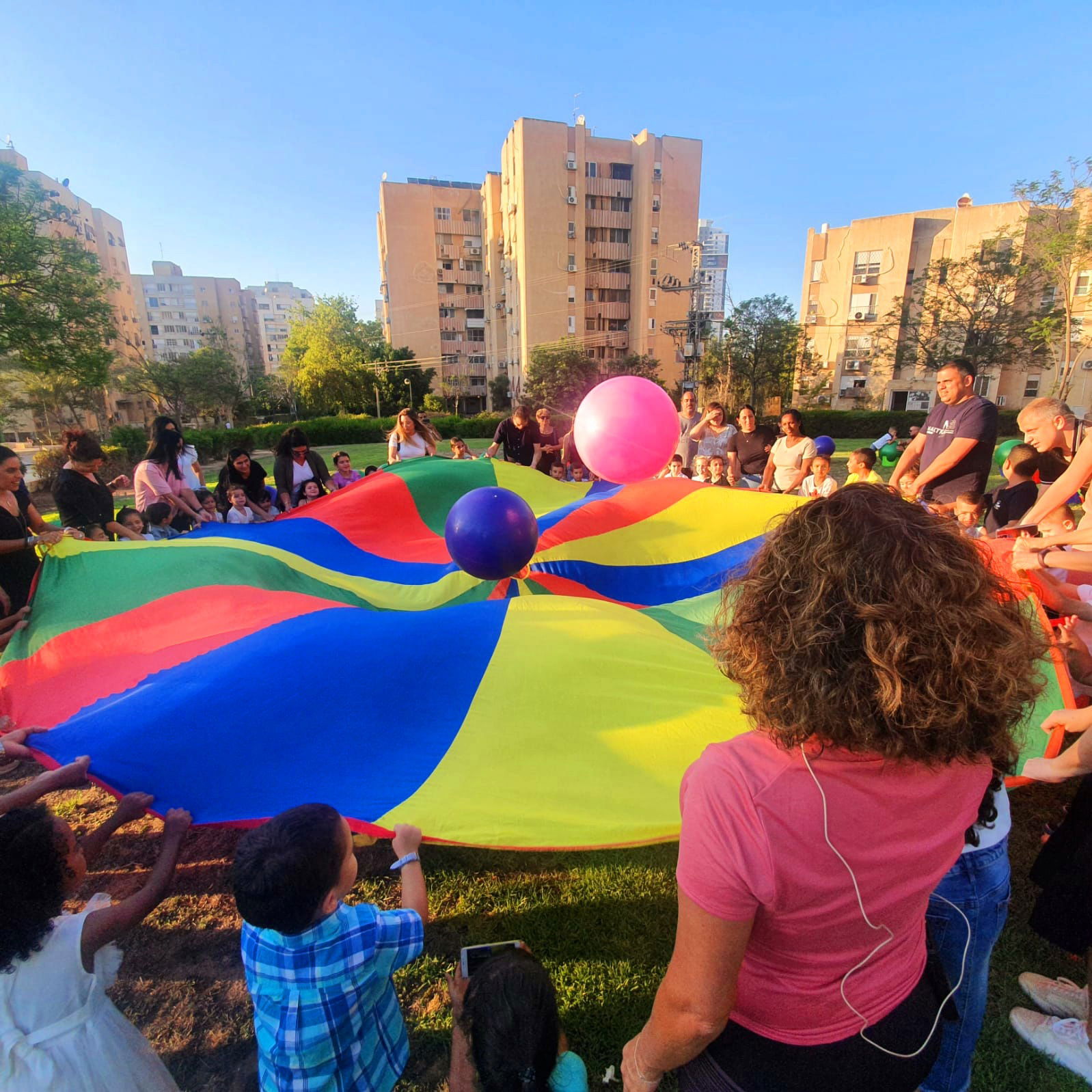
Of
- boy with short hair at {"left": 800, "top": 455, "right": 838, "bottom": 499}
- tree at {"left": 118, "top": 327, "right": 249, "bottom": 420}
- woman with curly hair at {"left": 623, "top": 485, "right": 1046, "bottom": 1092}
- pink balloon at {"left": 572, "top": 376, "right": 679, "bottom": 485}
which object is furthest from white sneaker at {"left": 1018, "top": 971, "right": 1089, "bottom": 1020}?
tree at {"left": 118, "top": 327, "right": 249, "bottom": 420}

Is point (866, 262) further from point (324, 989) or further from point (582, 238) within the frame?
point (324, 989)

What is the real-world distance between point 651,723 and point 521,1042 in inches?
33.2

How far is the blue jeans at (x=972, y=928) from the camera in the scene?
4.17 feet

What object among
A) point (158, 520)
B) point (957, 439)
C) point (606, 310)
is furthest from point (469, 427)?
point (957, 439)

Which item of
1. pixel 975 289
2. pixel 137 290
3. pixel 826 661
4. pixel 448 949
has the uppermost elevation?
pixel 137 290

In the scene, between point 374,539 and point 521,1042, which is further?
point 374,539

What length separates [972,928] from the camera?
4.27 ft

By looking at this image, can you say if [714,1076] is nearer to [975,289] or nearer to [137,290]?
[975,289]

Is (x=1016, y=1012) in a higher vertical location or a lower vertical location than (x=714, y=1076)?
lower

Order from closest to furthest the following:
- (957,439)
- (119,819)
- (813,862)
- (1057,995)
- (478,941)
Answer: (813,862), (119,819), (1057,995), (478,941), (957,439)

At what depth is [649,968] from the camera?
1.93 meters

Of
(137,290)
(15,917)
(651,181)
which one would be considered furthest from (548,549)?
(137,290)

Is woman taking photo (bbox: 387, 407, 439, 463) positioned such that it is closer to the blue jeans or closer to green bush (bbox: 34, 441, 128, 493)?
the blue jeans

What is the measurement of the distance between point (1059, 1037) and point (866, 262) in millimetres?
39092
